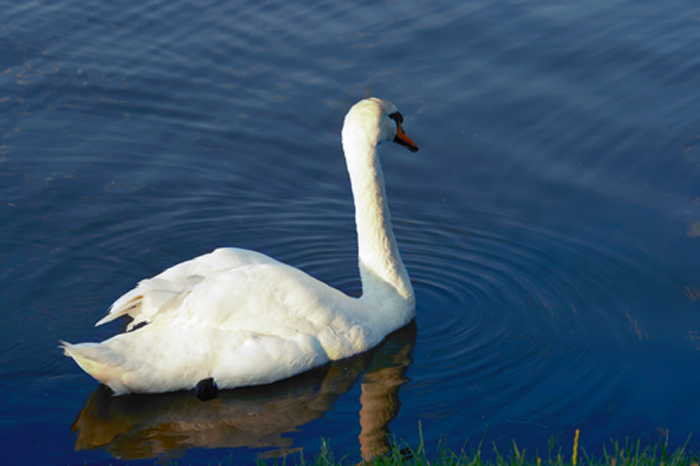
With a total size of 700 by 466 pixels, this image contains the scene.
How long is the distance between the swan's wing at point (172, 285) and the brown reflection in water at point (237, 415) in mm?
618

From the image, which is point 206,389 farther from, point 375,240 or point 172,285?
point 375,240

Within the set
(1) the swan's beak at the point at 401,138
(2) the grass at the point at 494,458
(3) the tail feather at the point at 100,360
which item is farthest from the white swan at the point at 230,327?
(2) the grass at the point at 494,458

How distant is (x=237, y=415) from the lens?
639 centimetres

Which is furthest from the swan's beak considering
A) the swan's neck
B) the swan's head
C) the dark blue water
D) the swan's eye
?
the dark blue water

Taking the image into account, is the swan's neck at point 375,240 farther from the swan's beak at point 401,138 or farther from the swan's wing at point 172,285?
the swan's wing at point 172,285

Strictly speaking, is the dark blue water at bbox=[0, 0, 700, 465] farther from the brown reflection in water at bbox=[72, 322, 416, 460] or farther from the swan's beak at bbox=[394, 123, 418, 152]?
the swan's beak at bbox=[394, 123, 418, 152]

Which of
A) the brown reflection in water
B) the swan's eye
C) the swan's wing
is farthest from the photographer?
the swan's eye

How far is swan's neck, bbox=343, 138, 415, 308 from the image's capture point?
7469 mm

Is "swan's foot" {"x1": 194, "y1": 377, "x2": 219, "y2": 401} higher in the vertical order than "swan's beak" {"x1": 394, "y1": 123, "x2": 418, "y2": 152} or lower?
lower

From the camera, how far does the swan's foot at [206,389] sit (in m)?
6.45

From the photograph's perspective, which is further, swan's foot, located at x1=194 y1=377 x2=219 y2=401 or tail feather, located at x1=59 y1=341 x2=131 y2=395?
swan's foot, located at x1=194 y1=377 x2=219 y2=401

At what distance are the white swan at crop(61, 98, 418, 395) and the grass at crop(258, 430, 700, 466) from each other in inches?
36.8

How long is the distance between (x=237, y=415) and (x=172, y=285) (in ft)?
3.87

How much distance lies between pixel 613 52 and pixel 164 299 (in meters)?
8.16
